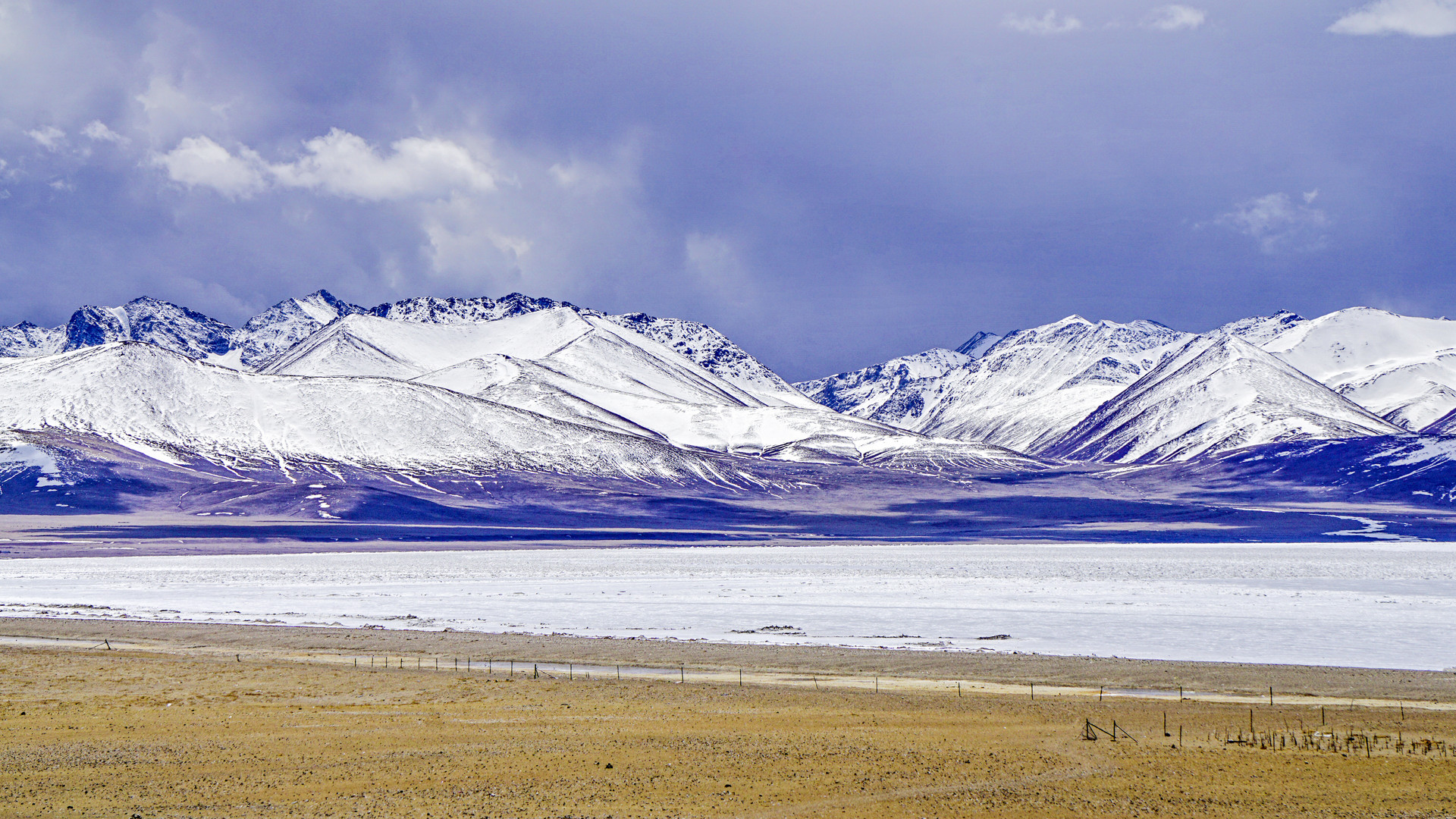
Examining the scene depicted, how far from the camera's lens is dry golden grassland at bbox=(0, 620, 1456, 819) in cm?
2330

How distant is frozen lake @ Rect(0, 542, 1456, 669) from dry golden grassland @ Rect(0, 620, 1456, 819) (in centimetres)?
1323

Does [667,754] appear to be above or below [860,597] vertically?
below

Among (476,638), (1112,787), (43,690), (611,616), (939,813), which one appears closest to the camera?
(939,813)

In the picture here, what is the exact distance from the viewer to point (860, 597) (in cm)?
6669

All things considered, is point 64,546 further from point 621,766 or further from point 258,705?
point 621,766

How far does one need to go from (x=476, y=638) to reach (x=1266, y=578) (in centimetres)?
5533

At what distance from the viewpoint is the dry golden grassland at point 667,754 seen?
23297 mm

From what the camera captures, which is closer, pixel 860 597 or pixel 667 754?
pixel 667 754

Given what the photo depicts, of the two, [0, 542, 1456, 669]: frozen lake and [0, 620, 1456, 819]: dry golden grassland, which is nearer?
[0, 620, 1456, 819]: dry golden grassland

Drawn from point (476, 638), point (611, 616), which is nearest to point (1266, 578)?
point (611, 616)

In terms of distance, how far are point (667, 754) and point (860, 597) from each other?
133 ft

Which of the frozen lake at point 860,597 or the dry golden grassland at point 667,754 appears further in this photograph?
the frozen lake at point 860,597

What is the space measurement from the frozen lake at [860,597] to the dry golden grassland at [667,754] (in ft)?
43.4

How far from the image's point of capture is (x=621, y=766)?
1027 inches
